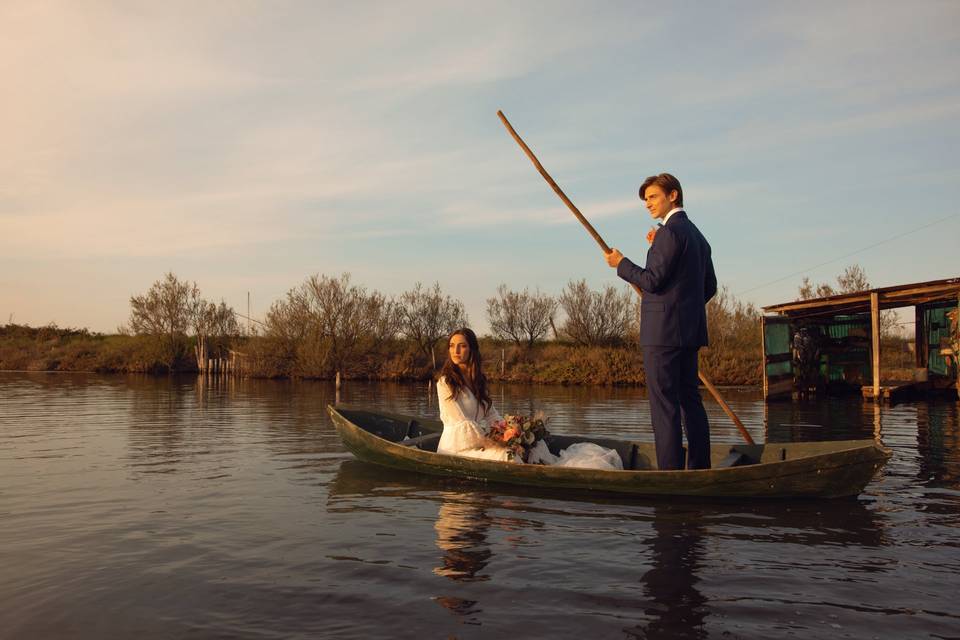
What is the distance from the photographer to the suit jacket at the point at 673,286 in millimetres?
6078

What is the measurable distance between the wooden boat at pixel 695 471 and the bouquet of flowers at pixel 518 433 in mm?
202

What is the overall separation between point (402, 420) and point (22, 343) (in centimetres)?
4440

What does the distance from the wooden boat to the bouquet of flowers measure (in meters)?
0.20

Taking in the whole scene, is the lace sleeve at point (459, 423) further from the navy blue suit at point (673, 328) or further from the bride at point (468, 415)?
the navy blue suit at point (673, 328)

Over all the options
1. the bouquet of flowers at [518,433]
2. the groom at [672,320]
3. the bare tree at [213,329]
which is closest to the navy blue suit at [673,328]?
the groom at [672,320]

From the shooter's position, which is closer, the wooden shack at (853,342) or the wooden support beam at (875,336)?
the wooden support beam at (875,336)

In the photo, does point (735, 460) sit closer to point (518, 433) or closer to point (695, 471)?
point (695, 471)

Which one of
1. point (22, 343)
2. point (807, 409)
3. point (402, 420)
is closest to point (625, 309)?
point (807, 409)

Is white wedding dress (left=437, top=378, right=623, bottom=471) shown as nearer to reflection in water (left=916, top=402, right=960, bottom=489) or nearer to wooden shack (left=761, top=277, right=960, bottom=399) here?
reflection in water (left=916, top=402, right=960, bottom=489)

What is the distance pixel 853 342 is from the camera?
23312mm

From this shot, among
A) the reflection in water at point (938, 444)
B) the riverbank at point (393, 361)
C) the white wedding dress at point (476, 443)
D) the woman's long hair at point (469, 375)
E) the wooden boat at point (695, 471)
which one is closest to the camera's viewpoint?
the wooden boat at point (695, 471)

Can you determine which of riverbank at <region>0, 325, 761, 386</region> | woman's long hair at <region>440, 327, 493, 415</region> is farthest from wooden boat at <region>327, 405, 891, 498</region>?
riverbank at <region>0, 325, 761, 386</region>

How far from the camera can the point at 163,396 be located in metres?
21.5

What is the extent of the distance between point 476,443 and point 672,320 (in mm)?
2306
